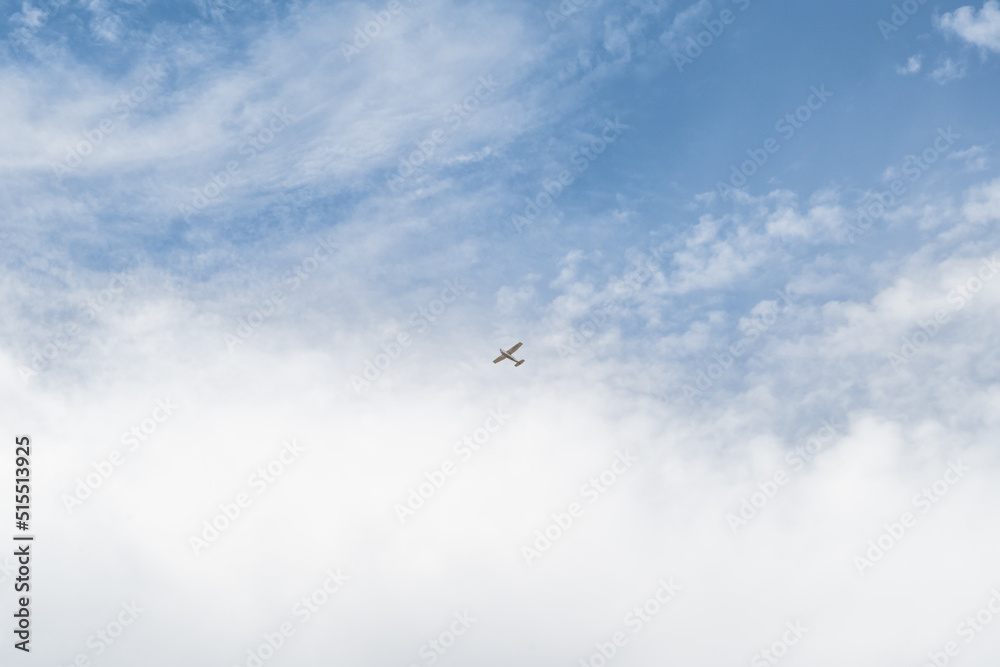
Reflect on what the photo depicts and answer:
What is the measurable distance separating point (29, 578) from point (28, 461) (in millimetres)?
12936

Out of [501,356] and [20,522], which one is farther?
[501,356]

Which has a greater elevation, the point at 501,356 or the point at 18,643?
Answer: the point at 501,356

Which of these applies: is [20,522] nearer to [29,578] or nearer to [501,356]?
[29,578]

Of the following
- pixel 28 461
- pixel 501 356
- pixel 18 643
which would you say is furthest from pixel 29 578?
pixel 501 356

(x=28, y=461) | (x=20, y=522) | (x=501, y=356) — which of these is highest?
(x=501, y=356)

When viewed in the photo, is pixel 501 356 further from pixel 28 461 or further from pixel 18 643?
pixel 18 643

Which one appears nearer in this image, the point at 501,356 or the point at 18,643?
the point at 18,643

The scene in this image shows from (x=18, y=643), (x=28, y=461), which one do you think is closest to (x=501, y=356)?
(x=28, y=461)

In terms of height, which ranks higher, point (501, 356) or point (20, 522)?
point (501, 356)

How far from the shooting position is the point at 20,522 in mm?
85500

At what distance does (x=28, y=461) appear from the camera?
84750 mm

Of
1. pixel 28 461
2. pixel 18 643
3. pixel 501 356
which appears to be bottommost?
pixel 18 643

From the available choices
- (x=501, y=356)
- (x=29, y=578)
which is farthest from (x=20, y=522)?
(x=501, y=356)

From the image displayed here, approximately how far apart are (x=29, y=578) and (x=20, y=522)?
6.48 meters
